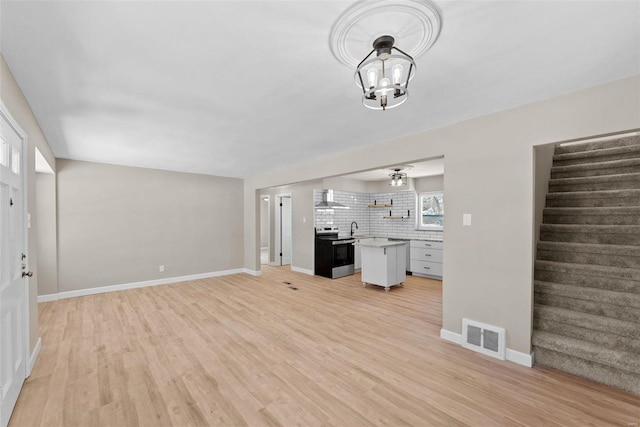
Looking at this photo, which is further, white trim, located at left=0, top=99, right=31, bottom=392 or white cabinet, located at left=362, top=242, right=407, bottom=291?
white cabinet, located at left=362, top=242, right=407, bottom=291

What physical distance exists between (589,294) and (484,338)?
112 centimetres

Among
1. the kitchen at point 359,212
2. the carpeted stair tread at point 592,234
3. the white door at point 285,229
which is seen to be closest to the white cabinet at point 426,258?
the kitchen at point 359,212

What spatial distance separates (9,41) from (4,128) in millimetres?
627

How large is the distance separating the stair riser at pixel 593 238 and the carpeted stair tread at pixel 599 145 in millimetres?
1505

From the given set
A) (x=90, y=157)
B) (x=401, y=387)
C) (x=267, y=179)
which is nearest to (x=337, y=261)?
(x=267, y=179)

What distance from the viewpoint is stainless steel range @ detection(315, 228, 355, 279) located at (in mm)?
6145

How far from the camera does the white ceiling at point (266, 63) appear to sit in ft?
4.51

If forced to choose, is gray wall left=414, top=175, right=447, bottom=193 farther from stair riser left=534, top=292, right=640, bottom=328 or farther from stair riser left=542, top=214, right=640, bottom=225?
stair riser left=534, top=292, right=640, bottom=328

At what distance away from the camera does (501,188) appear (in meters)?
2.67

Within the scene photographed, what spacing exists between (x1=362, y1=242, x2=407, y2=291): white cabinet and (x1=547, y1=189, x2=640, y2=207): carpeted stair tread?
245 centimetres

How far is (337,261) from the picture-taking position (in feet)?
20.5

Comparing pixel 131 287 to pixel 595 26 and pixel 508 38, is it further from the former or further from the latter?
pixel 595 26

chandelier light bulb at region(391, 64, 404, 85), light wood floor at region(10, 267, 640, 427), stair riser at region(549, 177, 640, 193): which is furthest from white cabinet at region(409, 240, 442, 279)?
chandelier light bulb at region(391, 64, 404, 85)

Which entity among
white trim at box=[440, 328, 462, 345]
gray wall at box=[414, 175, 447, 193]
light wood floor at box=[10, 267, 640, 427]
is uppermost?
gray wall at box=[414, 175, 447, 193]
